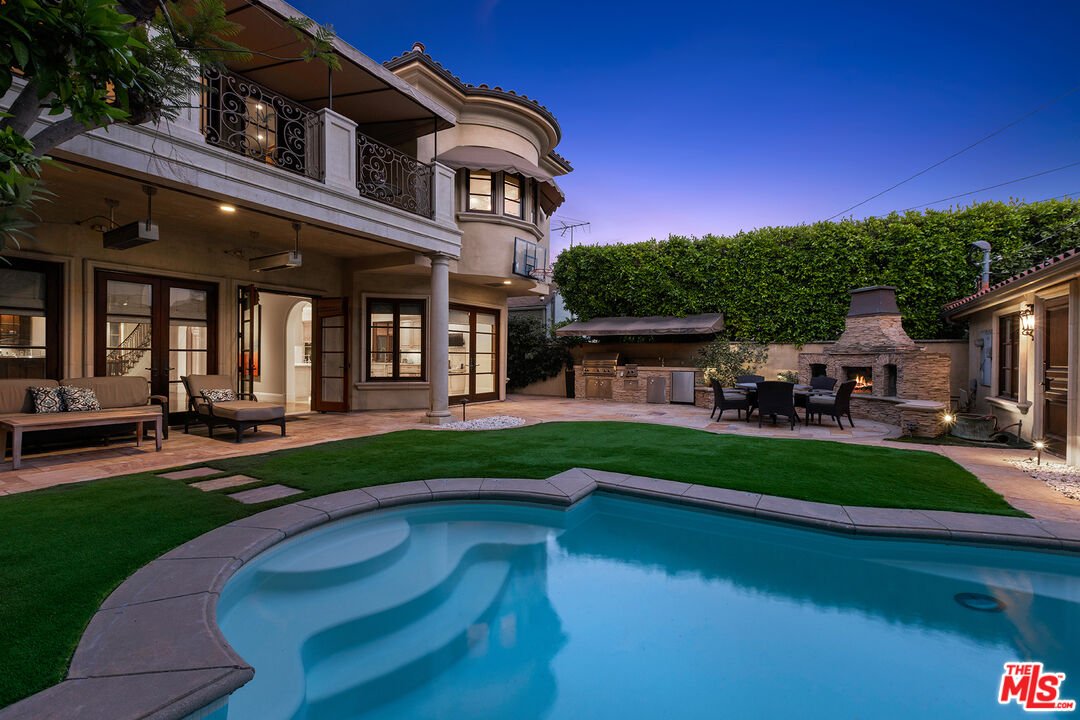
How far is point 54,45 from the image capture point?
1831 mm

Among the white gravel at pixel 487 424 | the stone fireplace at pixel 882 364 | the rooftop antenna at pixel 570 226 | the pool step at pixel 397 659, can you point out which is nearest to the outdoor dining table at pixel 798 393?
the stone fireplace at pixel 882 364

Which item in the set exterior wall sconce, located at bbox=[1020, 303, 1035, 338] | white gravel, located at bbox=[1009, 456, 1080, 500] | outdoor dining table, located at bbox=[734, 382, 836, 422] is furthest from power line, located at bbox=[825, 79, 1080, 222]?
white gravel, located at bbox=[1009, 456, 1080, 500]

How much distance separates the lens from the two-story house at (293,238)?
267 inches

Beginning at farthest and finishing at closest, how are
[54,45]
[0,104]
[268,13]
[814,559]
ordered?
[268,13]
[0,104]
[814,559]
[54,45]

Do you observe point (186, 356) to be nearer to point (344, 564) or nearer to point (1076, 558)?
point (344, 564)

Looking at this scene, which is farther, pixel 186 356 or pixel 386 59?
pixel 386 59

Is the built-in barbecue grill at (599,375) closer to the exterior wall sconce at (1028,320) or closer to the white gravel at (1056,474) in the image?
the exterior wall sconce at (1028,320)

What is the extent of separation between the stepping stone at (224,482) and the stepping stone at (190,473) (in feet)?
1.01

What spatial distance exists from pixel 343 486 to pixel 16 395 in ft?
16.9

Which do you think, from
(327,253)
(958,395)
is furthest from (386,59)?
(958,395)

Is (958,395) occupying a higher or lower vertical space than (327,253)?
lower

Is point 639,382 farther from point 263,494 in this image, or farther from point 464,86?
point 263,494

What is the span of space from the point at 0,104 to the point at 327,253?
681 cm

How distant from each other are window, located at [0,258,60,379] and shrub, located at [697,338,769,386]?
14.9 m
